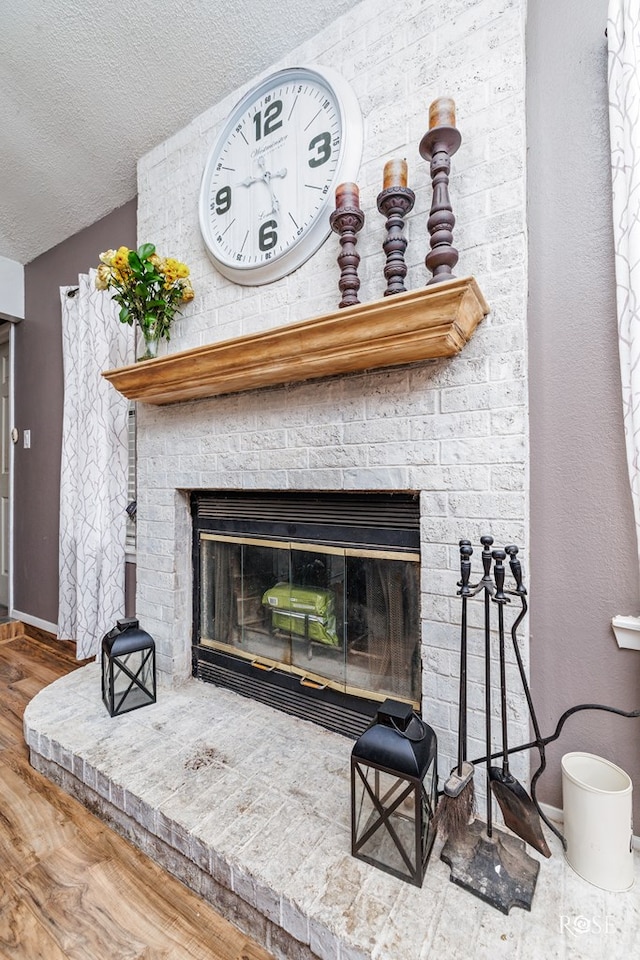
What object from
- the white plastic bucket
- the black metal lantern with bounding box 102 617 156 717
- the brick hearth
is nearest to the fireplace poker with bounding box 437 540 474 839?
the brick hearth

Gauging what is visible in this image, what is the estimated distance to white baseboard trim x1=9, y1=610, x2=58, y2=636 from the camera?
289cm

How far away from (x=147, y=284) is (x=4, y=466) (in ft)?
8.02

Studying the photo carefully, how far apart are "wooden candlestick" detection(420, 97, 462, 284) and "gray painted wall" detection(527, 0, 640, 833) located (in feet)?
0.82

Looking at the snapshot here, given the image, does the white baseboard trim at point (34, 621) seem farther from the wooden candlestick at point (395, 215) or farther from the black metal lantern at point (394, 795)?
the wooden candlestick at point (395, 215)

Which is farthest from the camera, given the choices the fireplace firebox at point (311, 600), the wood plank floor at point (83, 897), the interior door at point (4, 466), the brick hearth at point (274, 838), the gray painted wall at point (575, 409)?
the interior door at point (4, 466)

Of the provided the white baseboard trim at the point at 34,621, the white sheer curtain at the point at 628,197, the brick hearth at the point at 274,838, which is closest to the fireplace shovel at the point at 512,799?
the brick hearth at the point at 274,838

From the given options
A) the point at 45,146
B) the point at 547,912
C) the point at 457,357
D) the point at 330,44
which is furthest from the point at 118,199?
the point at 547,912

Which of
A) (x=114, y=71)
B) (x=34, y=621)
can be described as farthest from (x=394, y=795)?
(x=34, y=621)

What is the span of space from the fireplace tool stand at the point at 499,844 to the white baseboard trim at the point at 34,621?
2708mm

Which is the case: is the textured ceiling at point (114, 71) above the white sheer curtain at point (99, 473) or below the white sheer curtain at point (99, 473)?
above

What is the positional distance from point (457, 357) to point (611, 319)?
1.25 ft

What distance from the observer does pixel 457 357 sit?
1.27m

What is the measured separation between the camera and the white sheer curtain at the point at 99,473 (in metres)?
2.37

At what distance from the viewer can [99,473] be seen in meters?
2.42
